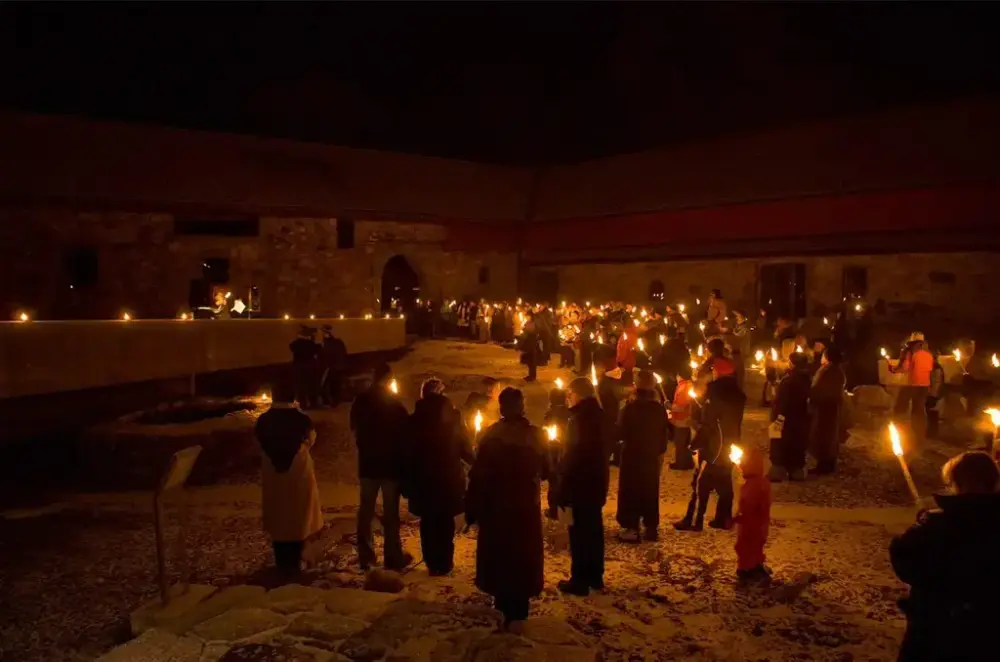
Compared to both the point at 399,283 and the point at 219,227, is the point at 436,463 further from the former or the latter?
the point at 399,283

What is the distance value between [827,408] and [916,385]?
2.75 meters

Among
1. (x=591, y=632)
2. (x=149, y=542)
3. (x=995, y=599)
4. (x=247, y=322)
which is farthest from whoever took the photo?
(x=247, y=322)

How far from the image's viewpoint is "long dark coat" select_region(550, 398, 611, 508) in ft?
22.1

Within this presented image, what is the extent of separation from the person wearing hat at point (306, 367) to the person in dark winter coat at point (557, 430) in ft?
24.4

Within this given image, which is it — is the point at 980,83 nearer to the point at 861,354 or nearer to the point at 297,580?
the point at 861,354

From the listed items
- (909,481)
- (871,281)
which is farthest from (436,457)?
(871,281)

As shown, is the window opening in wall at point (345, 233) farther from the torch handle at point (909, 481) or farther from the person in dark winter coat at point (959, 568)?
the person in dark winter coat at point (959, 568)

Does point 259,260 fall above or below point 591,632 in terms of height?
above

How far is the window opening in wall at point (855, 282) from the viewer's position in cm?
2339

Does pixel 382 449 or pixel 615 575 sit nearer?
pixel 382 449

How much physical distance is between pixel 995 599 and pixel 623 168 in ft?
94.2

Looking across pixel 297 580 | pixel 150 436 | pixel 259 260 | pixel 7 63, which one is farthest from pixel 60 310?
pixel 297 580

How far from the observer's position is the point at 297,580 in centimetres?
724

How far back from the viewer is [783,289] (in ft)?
83.4
